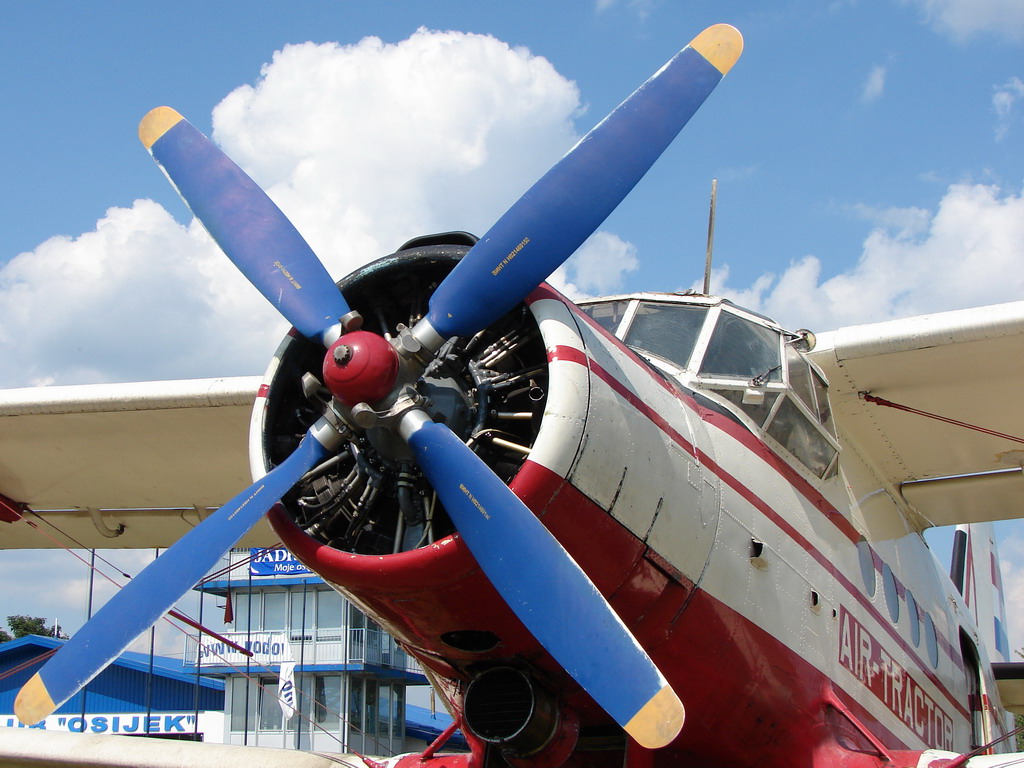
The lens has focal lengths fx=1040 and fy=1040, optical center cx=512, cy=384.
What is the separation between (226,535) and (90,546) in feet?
25.0

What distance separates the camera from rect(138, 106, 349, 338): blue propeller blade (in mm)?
4996

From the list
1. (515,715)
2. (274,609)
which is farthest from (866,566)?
(274,609)

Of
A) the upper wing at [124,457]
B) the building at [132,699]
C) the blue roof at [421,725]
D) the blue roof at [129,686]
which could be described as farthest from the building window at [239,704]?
the upper wing at [124,457]

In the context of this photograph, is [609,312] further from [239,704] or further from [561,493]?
[239,704]

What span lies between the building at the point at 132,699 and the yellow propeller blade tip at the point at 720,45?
109 ft

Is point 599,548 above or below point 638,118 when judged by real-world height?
below

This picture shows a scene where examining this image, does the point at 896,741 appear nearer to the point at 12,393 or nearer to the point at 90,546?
the point at 12,393

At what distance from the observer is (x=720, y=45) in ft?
16.9

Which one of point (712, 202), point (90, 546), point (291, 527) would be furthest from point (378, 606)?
point (90, 546)

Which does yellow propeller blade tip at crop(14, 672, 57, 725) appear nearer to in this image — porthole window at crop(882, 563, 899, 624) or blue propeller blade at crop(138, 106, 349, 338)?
blue propeller blade at crop(138, 106, 349, 338)

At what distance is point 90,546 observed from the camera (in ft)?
37.5

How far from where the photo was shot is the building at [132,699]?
35125mm

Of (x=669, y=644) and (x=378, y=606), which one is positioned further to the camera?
(x=669, y=644)

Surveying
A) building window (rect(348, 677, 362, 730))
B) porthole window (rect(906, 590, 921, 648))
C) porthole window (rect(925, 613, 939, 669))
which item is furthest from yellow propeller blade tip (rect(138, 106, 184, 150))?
building window (rect(348, 677, 362, 730))
